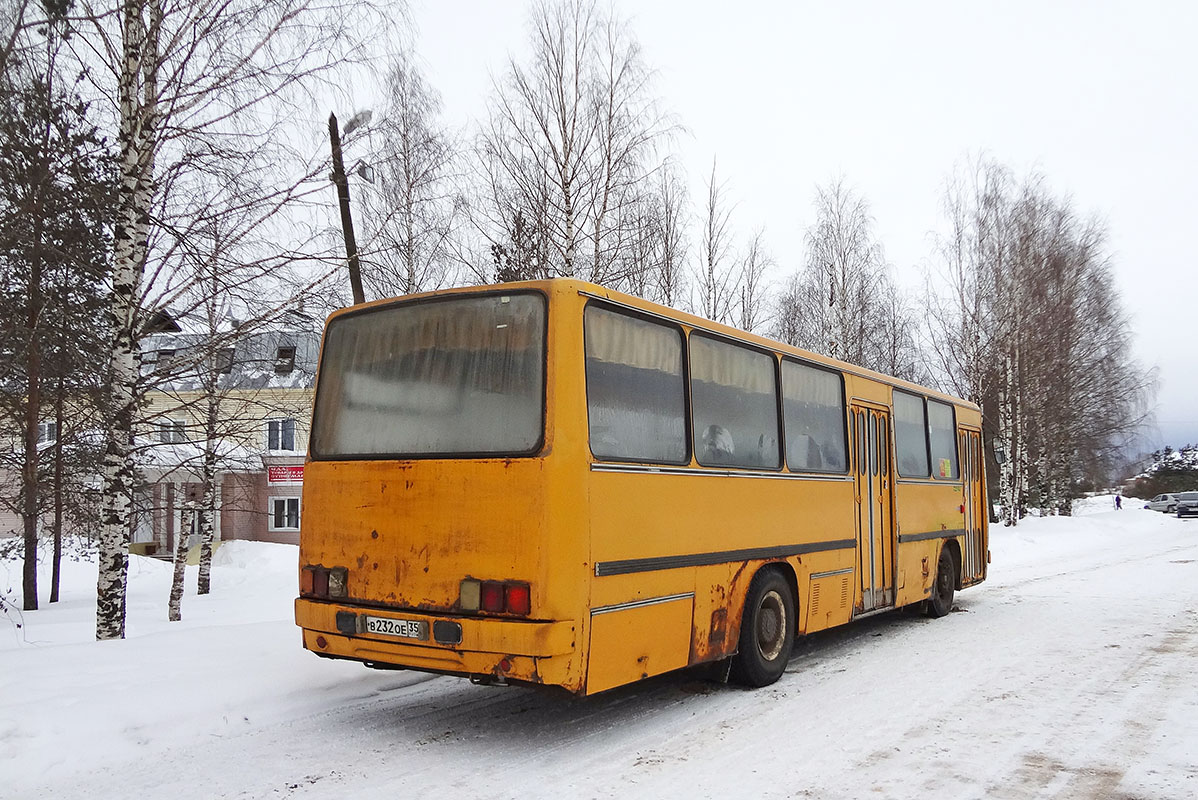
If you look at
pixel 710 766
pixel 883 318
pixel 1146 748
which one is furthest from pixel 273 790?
pixel 883 318

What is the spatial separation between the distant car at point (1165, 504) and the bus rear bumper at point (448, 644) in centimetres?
6022

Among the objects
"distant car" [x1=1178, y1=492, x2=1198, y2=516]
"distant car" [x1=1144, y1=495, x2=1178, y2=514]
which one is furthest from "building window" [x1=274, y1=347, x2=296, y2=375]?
"distant car" [x1=1144, y1=495, x2=1178, y2=514]

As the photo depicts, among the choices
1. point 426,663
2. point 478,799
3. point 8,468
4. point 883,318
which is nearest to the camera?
point 478,799

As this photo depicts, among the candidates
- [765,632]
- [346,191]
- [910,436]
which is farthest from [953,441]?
[346,191]

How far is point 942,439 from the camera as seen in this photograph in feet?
40.5

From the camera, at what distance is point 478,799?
462 cm

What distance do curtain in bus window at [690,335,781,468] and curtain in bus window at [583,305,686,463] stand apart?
0.85 feet

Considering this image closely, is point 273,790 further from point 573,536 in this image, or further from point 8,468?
point 8,468

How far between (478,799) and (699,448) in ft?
9.82

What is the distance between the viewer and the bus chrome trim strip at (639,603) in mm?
5547

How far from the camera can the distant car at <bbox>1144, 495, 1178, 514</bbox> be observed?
55656mm

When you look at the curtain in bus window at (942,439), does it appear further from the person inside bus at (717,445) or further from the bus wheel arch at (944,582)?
the person inside bus at (717,445)

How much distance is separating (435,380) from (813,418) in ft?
13.5

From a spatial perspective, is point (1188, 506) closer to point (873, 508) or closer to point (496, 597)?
point (873, 508)
